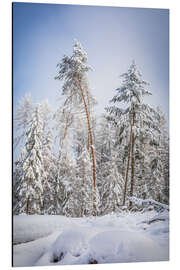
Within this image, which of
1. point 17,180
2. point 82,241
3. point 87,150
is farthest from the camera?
Answer: point 87,150

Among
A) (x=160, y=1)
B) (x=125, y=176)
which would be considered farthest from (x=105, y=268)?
(x=160, y=1)

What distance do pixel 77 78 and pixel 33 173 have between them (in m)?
1.81

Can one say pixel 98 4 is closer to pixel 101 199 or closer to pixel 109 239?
pixel 101 199

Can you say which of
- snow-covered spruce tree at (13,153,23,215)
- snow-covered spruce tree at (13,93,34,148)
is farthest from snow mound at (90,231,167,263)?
snow-covered spruce tree at (13,93,34,148)

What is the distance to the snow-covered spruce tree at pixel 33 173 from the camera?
546 cm

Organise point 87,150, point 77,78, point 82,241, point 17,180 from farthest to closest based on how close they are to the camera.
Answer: point 77,78 → point 87,150 → point 17,180 → point 82,241

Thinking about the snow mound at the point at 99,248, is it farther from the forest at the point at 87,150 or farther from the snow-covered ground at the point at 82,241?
the forest at the point at 87,150

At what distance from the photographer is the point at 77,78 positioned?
19.6 feet

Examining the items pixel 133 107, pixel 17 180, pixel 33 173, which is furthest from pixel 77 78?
pixel 17 180

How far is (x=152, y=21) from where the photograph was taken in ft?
20.4

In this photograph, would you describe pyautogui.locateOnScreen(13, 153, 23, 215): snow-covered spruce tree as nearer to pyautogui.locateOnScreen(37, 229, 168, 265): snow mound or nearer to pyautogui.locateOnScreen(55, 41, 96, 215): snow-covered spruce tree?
pyautogui.locateOnScreen(37, 229, 168, 265): snow mound

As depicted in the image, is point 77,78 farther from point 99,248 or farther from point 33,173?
point 99,248

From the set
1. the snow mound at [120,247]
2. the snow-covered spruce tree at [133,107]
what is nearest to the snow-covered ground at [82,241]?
the snow mound at [120,247]

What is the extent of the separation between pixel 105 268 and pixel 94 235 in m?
0.53
